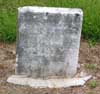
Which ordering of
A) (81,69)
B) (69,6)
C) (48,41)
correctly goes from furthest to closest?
(69,6)
(81,69)
(48,41)

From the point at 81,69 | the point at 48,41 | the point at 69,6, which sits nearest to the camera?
the point at 48,41

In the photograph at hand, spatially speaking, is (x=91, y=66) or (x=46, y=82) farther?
(x=91, y=66)

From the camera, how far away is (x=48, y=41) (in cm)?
536

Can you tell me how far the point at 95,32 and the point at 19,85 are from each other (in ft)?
6.11

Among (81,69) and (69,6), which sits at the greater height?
(69,6)

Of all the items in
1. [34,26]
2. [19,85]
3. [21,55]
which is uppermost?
[34,26]

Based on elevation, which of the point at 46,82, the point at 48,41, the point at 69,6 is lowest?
the point at 46,82

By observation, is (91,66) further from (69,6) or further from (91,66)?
(69,6)

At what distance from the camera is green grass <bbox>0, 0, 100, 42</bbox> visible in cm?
666

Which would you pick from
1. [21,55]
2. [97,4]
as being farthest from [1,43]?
[97,4]

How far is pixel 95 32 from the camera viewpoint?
22.2ft

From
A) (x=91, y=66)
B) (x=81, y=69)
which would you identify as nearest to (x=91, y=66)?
(x=91, y=66)

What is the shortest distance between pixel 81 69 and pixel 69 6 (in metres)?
1.75

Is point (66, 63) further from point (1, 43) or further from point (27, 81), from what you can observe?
point (1, 43)
